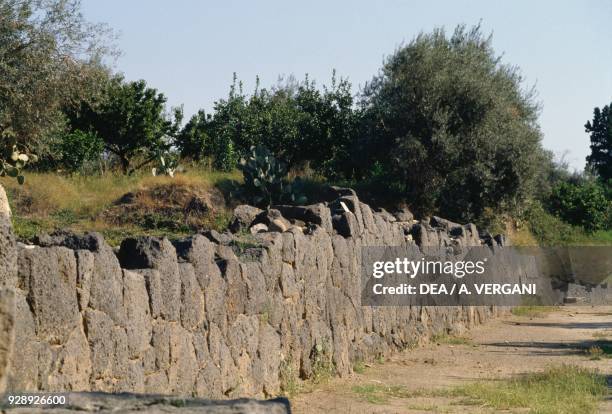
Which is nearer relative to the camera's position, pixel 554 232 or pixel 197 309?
pixel 197 309

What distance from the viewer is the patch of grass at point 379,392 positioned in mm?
10656

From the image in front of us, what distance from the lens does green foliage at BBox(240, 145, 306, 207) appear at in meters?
22.5

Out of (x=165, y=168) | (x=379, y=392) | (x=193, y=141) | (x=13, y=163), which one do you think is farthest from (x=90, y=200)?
(x=193, y=141)

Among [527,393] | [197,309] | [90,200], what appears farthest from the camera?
[90,200]

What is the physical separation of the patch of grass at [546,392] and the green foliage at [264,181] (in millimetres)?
11034

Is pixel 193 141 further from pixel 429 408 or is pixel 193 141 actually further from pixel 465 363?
pixel 429 408

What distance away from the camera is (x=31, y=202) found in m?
19.3

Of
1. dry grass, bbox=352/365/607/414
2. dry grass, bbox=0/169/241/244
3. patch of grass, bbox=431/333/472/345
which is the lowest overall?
dry grass, bbox=352/365/607/414

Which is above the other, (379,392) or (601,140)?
(601,140)

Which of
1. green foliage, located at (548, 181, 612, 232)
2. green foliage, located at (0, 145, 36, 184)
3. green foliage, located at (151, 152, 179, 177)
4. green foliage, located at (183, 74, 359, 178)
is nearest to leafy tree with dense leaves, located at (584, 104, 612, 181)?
green foliage, located at (548, 181, 612, 232)

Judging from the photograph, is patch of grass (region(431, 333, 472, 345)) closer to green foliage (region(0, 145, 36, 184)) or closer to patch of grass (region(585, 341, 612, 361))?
patch of grass (region(585, 341, 612, 361))

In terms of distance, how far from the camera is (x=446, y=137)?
2588 centimetres

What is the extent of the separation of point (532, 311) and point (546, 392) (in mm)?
16055

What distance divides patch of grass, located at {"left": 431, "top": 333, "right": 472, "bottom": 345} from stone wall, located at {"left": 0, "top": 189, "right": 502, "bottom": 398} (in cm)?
240
